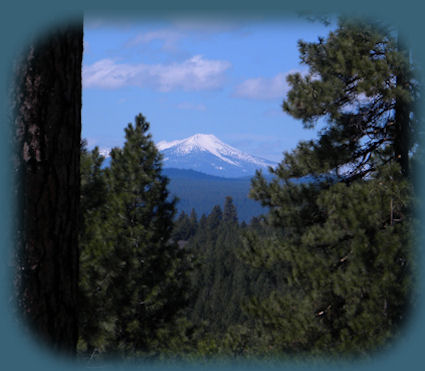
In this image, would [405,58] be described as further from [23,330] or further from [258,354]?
[23,330]

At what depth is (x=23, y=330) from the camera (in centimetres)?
275

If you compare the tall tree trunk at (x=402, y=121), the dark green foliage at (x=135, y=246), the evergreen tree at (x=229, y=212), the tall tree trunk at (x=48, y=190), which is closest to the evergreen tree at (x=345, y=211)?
the tall tree trunk at (x=402, y=121)

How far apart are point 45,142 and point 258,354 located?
5942 mm

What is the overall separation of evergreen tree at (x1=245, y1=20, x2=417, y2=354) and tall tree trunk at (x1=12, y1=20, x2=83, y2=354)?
480cm

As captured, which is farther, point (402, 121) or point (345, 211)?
point (402, 121)

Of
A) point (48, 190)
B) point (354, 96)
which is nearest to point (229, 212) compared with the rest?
point (354, 96)

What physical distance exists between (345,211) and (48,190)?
Answer: 5.58 meters

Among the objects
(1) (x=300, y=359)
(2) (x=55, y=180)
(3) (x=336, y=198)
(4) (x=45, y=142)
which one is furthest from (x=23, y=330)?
(3) (x=336, y=198)

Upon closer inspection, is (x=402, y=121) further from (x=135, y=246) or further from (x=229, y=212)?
(x=229, y=212)

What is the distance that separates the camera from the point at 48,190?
2.78m

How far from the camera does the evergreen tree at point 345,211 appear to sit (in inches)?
278

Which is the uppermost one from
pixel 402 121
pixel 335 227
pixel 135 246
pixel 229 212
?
pixel 402 121

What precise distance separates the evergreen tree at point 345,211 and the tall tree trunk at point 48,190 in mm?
4803

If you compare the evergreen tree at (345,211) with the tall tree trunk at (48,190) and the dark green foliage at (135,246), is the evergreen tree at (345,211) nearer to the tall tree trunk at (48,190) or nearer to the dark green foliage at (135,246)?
the tall tree trunk at (48,190)
